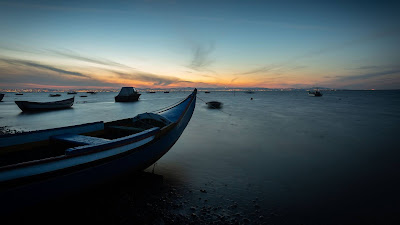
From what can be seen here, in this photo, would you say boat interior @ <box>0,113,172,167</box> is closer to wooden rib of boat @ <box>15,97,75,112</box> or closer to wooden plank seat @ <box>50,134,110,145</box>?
wooden plank seat @ <box>50,134,110,145</box>

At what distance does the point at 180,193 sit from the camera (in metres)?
5.52

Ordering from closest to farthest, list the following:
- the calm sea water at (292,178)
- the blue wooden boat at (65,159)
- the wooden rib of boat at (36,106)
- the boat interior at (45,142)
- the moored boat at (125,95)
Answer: the blue wooden boat at (65,159), the calm sea water at (292,178), the boat interior at (45,142), the wooden rib of boat at (36,106), the moored boat at (125,95)

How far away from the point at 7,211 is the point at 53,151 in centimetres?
305

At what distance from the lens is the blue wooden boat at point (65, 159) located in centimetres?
327

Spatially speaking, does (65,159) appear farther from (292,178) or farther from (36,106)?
(36,106)

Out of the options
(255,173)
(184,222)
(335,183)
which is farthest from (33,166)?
(335,183)

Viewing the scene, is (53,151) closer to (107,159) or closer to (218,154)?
(107,159)

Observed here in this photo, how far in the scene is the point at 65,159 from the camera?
152 inches

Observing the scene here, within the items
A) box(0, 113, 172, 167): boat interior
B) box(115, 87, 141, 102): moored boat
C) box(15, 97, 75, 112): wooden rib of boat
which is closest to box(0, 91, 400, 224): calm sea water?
box(0, 113, 172, 167): boat interior

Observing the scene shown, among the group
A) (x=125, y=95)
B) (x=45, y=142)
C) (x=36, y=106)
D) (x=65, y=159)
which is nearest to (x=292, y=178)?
(x=65, y=159)

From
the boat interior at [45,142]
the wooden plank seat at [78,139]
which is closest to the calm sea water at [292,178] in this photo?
the wooden plank seat at [78,139]

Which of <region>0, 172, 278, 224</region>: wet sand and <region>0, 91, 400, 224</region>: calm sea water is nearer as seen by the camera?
<region>0, 172, 278, 224</region>: wet sand

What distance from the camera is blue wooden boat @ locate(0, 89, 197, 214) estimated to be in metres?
3.27

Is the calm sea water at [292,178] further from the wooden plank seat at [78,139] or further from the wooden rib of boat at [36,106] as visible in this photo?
the wooden rib of boat at [36,106]
